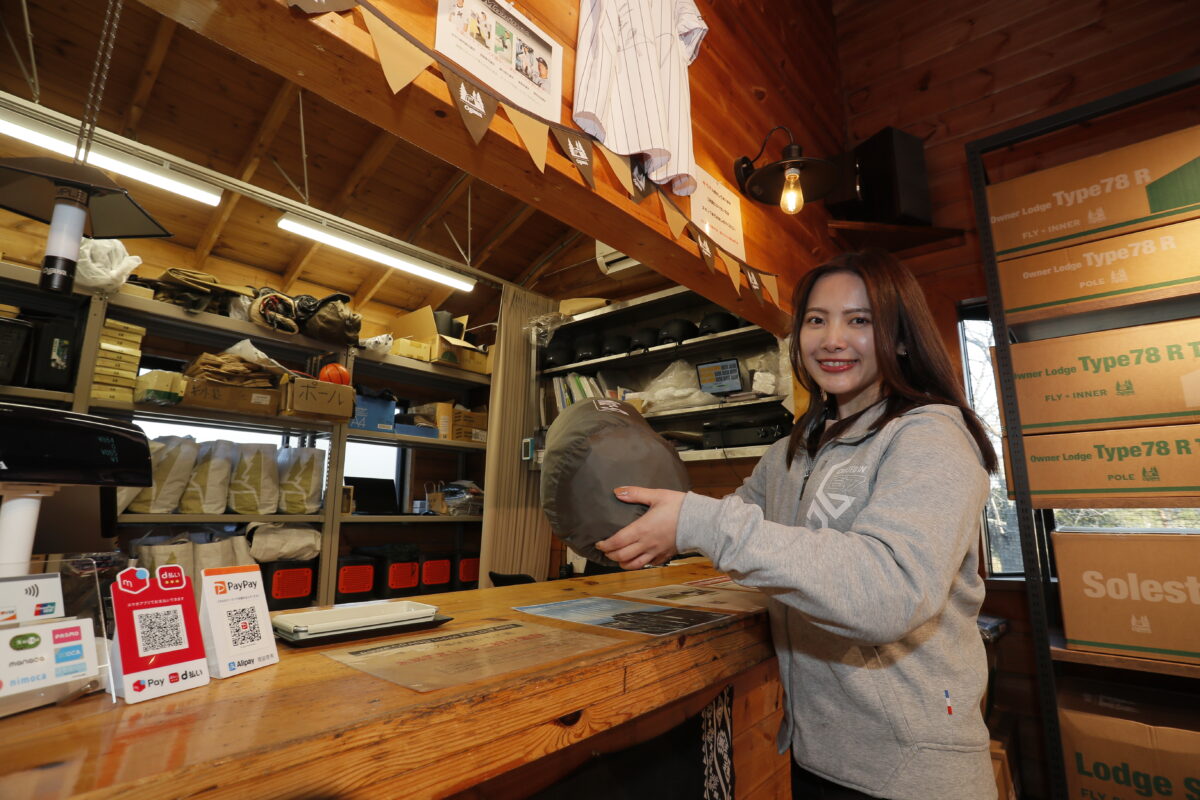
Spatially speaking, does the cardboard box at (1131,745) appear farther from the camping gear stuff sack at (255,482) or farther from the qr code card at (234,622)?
the camping gear stuff sack at (255,482)

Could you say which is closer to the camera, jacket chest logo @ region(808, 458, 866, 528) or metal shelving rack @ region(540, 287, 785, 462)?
jacket chest logo @ region(808, 458, 866, 528)

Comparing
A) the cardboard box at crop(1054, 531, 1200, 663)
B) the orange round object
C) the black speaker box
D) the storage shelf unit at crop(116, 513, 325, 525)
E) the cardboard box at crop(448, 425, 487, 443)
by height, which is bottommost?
the cardboard box at crop(1054, 531, 1200, 663)

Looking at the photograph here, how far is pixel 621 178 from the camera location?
5.23ft

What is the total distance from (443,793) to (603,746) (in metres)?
0.54

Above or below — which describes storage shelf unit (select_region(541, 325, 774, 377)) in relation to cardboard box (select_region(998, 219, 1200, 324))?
above

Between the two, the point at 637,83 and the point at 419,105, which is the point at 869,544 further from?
the point at 637,83

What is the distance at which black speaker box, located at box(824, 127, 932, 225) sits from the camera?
2.79 metres

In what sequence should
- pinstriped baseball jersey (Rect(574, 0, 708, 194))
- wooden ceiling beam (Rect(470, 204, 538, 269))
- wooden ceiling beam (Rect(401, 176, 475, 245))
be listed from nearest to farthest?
pinstriped baseball jersey (Rect(574, 0, 708, 194)) → wooden ceiling beam (Rect(401, 176, 475, 245)) → wooden ceiling beam (Rect(470, 204, 538, 269))

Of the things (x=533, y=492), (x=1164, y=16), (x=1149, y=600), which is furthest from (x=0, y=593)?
(x=1164, y=16)

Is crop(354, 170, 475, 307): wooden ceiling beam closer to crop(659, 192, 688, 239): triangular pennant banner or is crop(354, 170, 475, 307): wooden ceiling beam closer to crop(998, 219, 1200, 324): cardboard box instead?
crop(659, 192, 688, 239): triangular pennant banner

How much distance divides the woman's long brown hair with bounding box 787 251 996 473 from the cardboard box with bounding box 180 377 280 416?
2894 mm

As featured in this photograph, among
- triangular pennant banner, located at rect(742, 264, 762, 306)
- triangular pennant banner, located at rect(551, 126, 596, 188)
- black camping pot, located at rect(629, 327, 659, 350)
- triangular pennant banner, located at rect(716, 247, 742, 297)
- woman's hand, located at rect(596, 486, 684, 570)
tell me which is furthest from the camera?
black camping pot, located at rect(629, 327, 659, 350)

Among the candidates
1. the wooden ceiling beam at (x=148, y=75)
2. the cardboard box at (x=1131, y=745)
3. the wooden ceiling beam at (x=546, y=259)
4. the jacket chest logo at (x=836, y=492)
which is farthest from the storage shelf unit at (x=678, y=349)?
the wooden ceiling beam at (x=148, y=75)

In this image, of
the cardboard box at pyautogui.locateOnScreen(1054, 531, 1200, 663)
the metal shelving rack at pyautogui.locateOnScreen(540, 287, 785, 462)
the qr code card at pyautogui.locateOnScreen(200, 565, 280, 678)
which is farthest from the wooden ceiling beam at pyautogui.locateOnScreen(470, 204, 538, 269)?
the qr code card at pyautogui.locateOnScreen(200, 565, 280, 678)
